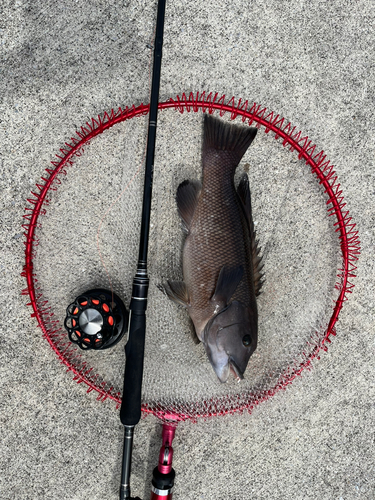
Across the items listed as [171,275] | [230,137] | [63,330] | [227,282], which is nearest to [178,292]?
[171,275]

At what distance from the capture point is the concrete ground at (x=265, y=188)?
1.73 meters

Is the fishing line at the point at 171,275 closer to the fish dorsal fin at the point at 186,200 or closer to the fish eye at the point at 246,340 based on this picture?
the fish dorsal fin at the point at 186,200

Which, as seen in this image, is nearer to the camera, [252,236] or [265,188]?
[252,236]

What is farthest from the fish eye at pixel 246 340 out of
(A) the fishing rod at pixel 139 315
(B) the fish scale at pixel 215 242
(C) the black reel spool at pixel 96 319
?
(C) the black reel spool at pixel 96 319

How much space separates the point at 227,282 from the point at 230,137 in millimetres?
604

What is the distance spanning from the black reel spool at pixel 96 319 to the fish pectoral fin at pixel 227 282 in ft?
1.41

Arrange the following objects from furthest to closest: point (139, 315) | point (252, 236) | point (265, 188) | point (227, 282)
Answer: point (265, 188), point (252, 236), point (227, 282), point (139, 315)

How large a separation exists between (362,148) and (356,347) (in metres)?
0.96

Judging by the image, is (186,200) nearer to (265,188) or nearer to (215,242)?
(215,242)

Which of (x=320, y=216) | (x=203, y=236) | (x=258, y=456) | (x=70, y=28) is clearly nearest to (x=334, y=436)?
(x=258, y=456)

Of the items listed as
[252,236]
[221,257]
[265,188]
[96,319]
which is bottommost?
[96,319]

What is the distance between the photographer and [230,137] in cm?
156

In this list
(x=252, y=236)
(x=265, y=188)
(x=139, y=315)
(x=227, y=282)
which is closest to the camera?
(x=139, y=315)

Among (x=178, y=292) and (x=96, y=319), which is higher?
(x=178, y=292)
